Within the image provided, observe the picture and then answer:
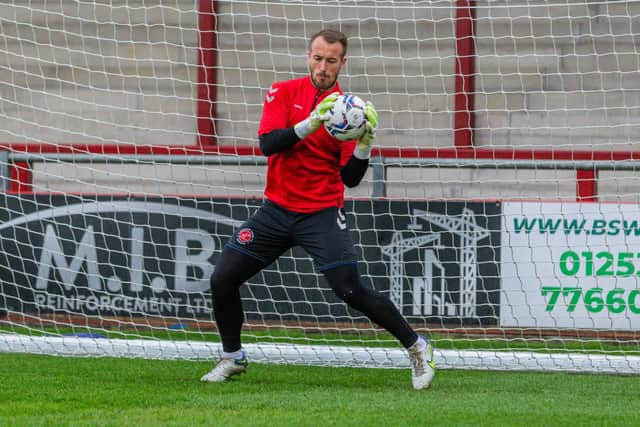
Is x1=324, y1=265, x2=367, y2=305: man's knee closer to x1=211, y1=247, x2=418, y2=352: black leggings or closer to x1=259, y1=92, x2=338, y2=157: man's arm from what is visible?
x1=211, y1=247, x2=418, y2=352: black leggings

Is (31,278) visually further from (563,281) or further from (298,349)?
(563,281)

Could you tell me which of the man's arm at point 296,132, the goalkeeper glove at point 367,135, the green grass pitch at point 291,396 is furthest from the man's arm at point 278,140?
the green grass pitch at point 291,396

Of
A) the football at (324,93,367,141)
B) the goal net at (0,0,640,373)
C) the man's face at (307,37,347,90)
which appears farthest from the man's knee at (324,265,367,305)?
the goal net at (0,0,640,373)

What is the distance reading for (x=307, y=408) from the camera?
17.6 feet

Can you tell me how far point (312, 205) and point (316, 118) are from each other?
0.55m

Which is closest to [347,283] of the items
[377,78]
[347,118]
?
[347,118]

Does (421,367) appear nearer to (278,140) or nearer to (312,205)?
(312,205)

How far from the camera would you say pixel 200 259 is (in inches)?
337

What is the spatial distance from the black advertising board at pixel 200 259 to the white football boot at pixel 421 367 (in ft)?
6.90

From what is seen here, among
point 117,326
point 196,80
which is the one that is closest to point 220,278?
point 117,326

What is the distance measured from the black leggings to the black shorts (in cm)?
5

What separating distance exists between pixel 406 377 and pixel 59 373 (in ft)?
6.06

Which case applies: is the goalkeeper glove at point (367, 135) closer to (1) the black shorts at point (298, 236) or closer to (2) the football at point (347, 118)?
(2) the football at point (347, 118)

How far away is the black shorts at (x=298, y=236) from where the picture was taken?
6.04m
